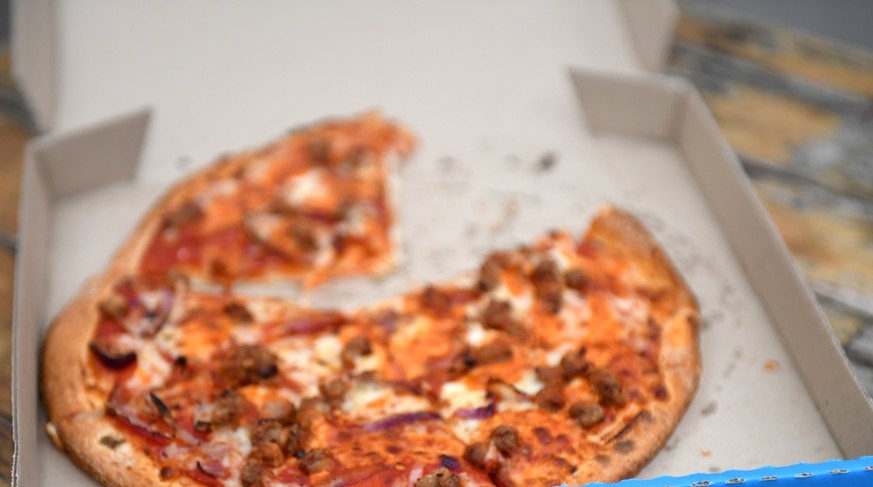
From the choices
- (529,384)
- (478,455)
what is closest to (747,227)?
(529,384)

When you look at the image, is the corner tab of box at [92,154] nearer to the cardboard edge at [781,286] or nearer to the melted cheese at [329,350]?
the melted cheese at [329,350]

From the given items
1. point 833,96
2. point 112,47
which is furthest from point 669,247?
point 112,47

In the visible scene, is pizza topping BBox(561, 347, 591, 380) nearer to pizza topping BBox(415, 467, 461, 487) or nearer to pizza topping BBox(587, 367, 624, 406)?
pizza topping BBox(587, 367, 624, 406)

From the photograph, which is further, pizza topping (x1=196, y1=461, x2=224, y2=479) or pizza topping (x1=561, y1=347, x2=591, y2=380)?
pizza topping (x1=561, y1=347, x2=591, y2=380)

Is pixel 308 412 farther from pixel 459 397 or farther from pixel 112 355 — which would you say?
pixel 112 355

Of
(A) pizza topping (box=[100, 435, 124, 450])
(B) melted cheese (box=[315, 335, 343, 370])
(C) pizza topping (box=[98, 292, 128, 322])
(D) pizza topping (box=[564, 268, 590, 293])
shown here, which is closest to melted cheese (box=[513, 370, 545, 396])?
(D) pizza topping (box=[564, 268, 590, 293])

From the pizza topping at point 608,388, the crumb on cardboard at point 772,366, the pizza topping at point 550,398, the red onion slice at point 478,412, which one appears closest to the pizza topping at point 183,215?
the red onion slice at point 478,412
